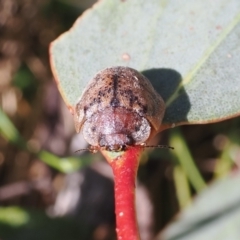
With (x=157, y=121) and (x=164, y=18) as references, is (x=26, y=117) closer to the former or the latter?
(x=164, y=18)

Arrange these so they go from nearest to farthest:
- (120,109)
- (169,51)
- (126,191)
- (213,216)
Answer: (126,191), (120,109), (169,51), (213,216)

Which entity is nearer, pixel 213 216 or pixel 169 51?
pixel 169 51

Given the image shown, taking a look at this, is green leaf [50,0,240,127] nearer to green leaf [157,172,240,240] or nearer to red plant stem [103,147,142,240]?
red plant stem [103,147,142,240]

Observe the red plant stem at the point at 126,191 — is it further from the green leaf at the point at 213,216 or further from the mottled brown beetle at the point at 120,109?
the green leaf at the point at 213,216

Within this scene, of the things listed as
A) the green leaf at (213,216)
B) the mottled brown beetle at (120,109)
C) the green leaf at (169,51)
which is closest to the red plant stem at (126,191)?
the mottled brown beetle at (120,109)

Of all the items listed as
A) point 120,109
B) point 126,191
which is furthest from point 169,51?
point 126,191

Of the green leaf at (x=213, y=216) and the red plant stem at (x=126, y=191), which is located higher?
the red plant stem at (x=126, y=191)

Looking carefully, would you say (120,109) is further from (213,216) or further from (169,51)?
(213,216)
